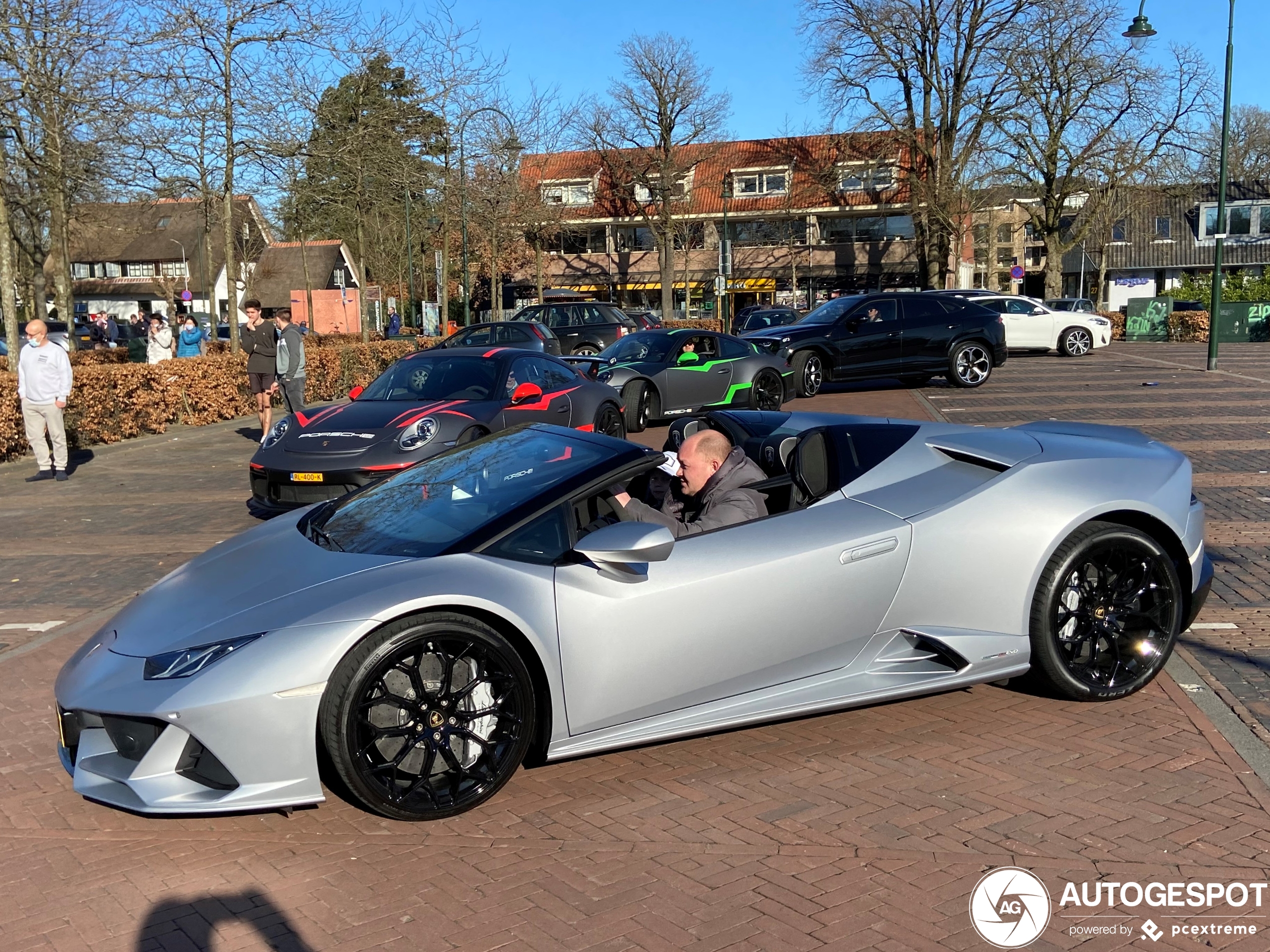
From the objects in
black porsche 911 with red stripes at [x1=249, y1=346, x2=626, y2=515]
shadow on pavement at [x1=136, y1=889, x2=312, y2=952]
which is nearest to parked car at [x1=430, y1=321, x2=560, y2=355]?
black porsche 911 with red stripes at [x1=249, y1=346, x2=626, y2=515]

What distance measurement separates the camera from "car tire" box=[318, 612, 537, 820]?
360 cm

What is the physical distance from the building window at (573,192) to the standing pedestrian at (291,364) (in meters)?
47.5

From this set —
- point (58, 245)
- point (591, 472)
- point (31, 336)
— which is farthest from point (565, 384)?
point (58, 245)

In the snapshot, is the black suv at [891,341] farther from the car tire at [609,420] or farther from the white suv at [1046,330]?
the white suv at [1046,330]

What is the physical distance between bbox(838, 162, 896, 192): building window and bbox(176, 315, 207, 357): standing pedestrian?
33553 mm

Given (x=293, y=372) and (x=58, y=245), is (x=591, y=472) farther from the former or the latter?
(x=58, y=245)

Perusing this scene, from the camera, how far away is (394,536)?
4.23 metres

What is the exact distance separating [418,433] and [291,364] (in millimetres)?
5555

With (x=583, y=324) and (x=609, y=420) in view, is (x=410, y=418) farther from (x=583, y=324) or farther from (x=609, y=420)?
(x=583, y=324)

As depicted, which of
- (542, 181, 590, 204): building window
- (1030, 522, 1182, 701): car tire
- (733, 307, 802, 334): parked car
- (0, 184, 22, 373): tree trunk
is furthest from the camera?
(542, 181, 590, 204): building window

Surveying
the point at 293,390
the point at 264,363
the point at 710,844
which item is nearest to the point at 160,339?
the point at 264,363

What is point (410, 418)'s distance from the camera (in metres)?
9.13

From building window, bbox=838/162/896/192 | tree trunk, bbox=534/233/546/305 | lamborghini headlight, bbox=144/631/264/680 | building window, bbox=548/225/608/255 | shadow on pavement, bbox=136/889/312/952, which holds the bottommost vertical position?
shadow on pavement, bbox=136/889/312/952

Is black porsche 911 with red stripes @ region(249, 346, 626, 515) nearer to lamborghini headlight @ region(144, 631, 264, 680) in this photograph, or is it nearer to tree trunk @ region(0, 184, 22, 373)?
lamborghini headlight @ region(144, 631, 264, 680)
